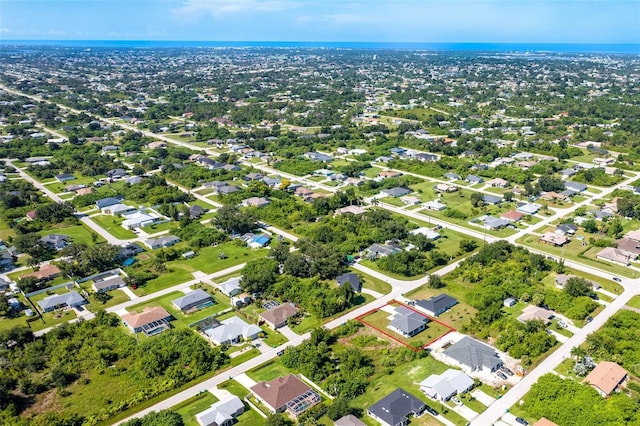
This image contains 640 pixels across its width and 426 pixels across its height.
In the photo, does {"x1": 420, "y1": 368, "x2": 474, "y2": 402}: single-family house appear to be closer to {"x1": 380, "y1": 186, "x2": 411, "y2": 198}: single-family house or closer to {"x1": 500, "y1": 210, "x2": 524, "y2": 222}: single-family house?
{"x1": 500, "y1": 210, "x2": 524, "y2": 222}: single-family house

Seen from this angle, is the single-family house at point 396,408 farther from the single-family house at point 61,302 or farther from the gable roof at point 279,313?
the single-family house at point 61,302

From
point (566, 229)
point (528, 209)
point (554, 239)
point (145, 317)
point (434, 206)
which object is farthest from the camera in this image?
point (434, 206)

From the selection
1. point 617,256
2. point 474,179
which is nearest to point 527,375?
point 617,256

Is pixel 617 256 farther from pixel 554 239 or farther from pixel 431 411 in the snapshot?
pixel 431 411

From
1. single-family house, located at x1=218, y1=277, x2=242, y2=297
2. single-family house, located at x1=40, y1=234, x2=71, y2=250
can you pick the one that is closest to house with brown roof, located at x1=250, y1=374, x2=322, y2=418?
single-family house, located at x1=218, y1=277, x2=242, y2=297

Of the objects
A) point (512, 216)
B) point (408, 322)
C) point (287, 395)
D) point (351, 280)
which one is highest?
point (512, 216)

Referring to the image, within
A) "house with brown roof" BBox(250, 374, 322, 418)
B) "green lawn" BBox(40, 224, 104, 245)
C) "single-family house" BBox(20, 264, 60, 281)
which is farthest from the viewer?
"green lawn" BBox(40, 224, 104, 245)

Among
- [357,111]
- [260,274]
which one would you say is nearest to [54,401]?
[260,274]

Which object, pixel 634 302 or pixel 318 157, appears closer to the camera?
pixel 634 302
